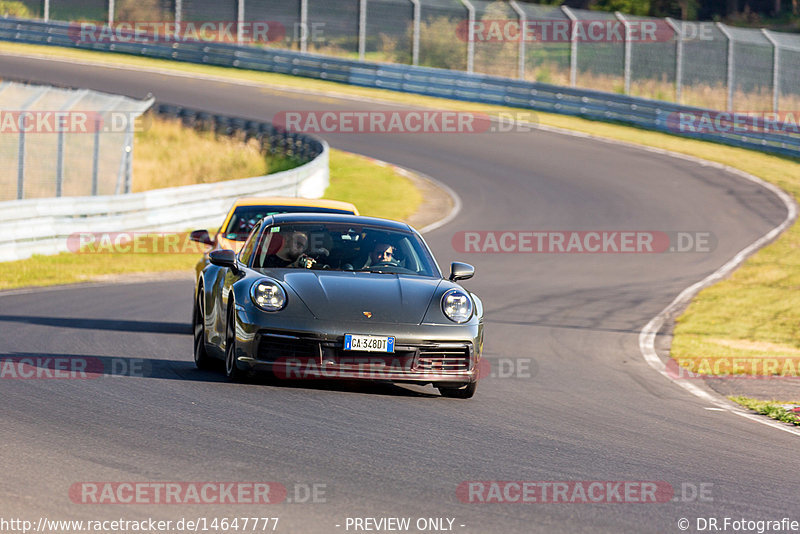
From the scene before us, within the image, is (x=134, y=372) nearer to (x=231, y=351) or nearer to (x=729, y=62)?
(x=231, y=351)

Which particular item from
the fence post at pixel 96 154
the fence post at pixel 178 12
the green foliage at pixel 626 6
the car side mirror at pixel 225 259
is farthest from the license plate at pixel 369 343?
the green foliage at pixel 626 6

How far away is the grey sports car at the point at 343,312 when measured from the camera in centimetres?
826

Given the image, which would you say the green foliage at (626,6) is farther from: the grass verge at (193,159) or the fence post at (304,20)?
the grass verge at (193,159)

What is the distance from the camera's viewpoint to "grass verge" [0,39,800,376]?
14.3m

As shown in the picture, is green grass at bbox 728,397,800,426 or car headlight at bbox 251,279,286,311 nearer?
car headlight at bbox 251,279,286,311

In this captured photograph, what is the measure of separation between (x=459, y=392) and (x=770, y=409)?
258 cm

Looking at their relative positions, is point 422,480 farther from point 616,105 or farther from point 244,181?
point 616,105

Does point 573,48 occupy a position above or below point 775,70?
above

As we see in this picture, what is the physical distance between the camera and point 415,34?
42875mm

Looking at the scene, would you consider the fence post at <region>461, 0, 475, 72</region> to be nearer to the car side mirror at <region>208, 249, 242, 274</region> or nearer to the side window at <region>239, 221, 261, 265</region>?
the side window at <region>239, 221, 261, 265</region>

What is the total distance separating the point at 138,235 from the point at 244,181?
2815mm
